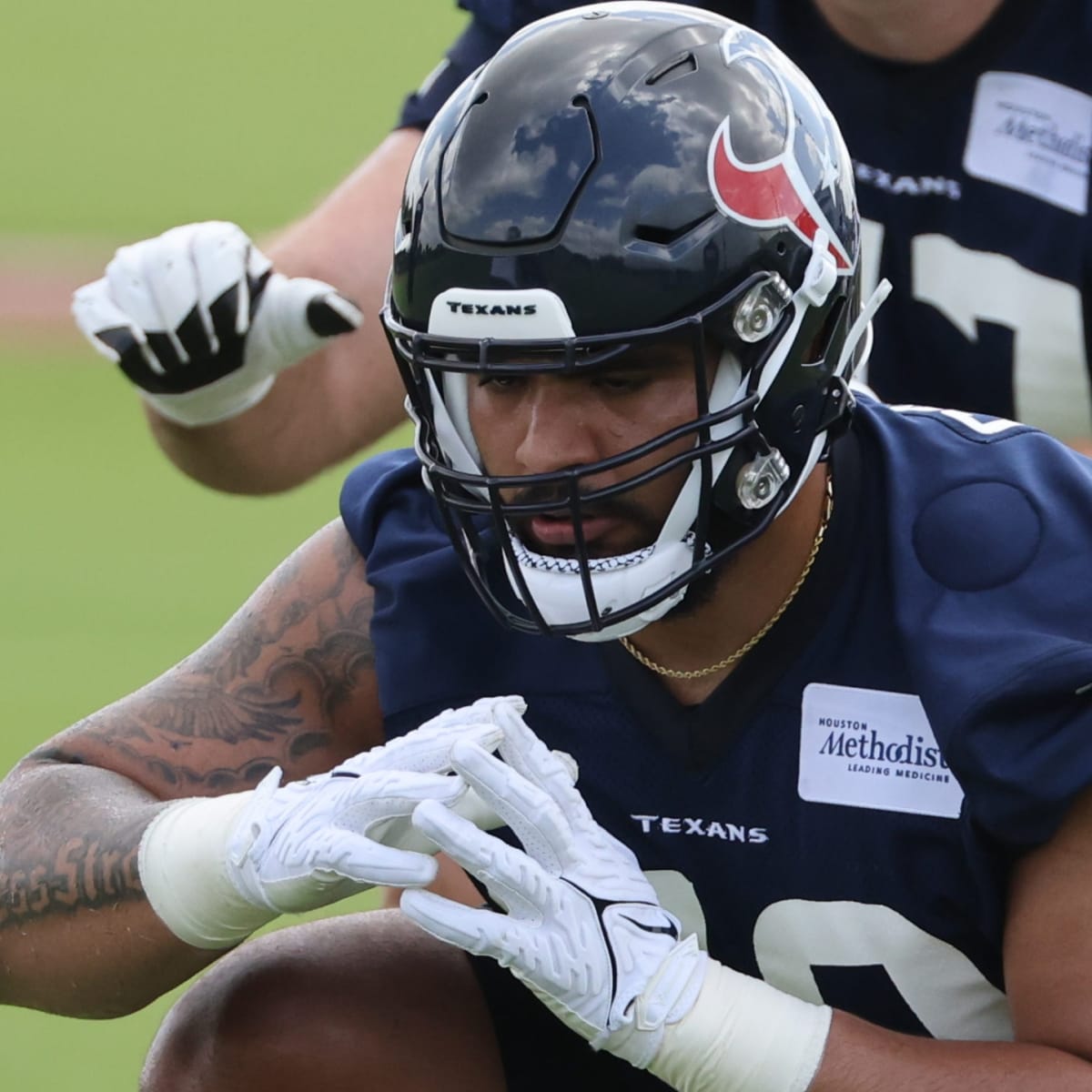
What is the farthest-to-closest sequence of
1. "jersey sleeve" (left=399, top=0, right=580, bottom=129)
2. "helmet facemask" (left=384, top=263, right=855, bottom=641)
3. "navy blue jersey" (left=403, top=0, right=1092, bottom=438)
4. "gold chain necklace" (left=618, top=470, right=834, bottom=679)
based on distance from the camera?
"jersey sleeve" (left=399, top=0, right=580, bottom=129) < "navy blue jersey" (left=403, top=0, right=1092, bottom=438) < "gold chain necklace" (left=618, top=470, right=834, bottom=679) < "helmet facemask" (left=384, top=263, right=855, bottom=641)

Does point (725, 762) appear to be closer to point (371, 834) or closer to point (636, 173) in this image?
point (371, 834)

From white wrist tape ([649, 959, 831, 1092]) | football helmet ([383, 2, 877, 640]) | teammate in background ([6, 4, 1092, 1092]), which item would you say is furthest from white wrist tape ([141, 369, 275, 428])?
white wrist tape ([649, 959, 831, 1092])

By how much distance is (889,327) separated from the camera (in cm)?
406

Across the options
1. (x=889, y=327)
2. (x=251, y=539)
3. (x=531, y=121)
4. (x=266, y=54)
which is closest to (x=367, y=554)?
(x=531, y=121)

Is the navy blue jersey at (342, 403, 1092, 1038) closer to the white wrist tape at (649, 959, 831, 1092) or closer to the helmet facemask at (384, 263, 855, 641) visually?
the helmet facemask at (384, 263, 855, 641)

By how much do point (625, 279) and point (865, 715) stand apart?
1.94 feet

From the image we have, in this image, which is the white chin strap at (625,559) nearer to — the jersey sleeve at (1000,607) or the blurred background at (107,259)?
the jersey sleeve at (1000,607)

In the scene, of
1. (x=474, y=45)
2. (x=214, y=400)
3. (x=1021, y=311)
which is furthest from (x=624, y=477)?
(x=474, y=45)

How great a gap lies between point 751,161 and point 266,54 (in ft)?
34.9

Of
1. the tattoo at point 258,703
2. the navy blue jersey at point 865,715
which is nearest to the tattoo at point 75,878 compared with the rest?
the tattoo at point 258,703

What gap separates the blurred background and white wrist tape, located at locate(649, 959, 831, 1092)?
1.64 m

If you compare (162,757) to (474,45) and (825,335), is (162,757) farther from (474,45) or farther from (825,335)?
(474,45)

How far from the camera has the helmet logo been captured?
2635 mm

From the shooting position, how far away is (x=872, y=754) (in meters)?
2.70
